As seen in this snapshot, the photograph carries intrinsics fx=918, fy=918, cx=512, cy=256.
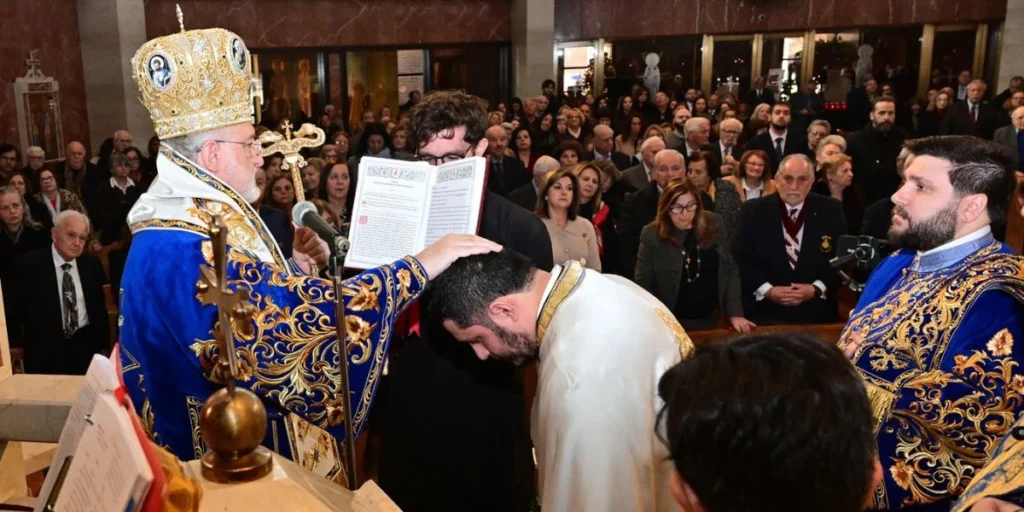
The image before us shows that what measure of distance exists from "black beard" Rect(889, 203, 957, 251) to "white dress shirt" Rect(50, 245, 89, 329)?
4587mm

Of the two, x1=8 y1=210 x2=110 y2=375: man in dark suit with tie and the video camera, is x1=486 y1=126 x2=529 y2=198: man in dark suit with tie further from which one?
the video camera

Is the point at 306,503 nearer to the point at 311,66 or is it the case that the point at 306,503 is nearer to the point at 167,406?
the point at 167,406

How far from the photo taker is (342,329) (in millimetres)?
2268

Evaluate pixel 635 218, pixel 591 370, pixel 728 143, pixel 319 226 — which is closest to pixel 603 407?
pixel 591 370

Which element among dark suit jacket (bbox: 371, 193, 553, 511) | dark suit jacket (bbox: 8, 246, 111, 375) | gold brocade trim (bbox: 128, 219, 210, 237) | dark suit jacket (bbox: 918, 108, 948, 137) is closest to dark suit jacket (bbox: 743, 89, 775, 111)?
dark suit jacket (bbox: 918, 108, 948, 137)

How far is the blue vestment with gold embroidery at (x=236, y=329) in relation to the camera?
238cm

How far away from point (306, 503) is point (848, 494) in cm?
83

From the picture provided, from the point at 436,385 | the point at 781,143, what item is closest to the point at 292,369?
the point at 436,385

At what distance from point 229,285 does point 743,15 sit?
Result: 15.2 meters

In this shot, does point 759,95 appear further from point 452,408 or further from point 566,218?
point 452,408

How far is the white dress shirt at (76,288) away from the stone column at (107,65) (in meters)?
7.26

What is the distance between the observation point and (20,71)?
35.3 ft

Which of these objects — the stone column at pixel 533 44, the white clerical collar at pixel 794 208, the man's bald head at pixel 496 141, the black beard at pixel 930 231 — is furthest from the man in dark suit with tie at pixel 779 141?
the stone column at pixel 533 44

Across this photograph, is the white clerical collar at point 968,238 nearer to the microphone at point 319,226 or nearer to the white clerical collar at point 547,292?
the white clerical collar at point 547,292
